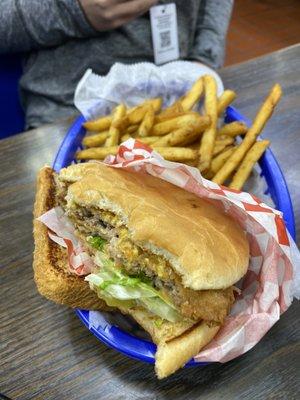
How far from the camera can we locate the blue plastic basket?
1055 mm

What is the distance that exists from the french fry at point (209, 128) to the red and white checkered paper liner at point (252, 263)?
234 millimetres

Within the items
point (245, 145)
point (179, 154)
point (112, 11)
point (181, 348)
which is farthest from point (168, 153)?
point (112, 11)

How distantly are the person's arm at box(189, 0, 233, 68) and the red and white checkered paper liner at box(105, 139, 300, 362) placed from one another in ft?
4.36

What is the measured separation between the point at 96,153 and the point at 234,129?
1.58 feet

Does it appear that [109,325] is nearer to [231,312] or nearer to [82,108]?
[231,312]

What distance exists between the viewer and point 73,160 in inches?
63.2

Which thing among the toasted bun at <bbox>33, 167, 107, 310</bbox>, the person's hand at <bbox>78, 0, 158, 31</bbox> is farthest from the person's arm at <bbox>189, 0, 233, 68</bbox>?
the toasted bun at <bbox>33, 167, 107, 310</bbox>

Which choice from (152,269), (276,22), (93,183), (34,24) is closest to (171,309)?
(152,269)

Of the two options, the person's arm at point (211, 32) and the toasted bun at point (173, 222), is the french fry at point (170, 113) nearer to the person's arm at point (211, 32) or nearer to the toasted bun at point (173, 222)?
the toasted bun at point (173, 222)

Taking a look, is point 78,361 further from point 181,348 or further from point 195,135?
point 195,135

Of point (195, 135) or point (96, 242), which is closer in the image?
point (96, 242)

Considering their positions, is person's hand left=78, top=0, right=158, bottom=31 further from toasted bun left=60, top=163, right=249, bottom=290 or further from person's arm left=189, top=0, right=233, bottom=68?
toasted bun left=60, top=163, right=249, bottom=290

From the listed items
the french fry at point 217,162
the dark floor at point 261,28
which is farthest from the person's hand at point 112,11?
the dark floor at point 261,28

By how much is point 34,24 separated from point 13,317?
1.31 meters
